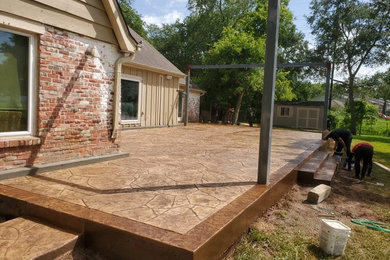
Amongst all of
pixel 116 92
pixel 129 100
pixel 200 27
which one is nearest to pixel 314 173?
pixel 116 92

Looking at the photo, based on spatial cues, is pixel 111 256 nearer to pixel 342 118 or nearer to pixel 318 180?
pixel 318 180

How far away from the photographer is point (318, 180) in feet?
19.4

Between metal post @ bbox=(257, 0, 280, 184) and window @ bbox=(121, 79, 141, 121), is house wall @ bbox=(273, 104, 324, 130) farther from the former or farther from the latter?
metal post @ bbox=(257, 0, 280, 184)

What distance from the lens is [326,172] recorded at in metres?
6.62

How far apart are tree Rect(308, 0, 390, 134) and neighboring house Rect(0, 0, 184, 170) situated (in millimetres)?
24981

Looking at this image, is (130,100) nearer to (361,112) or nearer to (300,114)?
(361,112)

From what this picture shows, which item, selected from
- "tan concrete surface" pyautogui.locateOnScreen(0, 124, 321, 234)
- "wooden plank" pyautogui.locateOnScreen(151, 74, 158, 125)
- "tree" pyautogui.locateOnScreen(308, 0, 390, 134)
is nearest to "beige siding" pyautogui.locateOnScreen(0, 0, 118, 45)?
"tan concrete surface" pyautogui.locateOnScreen(0, 124, 321, 234)

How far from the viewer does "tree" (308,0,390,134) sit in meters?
25.3

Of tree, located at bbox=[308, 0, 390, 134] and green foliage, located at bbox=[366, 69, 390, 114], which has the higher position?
tree, located at bbox=[308, 0, 390, 134]

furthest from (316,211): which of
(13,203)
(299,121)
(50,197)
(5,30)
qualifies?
(299,121)

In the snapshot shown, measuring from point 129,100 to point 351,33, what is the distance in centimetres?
2416

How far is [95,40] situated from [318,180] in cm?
512

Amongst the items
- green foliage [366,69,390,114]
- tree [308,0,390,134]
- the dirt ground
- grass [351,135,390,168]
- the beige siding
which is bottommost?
grass [351,135,390,168]

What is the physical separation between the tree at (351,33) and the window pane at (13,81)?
26477 millimetres
